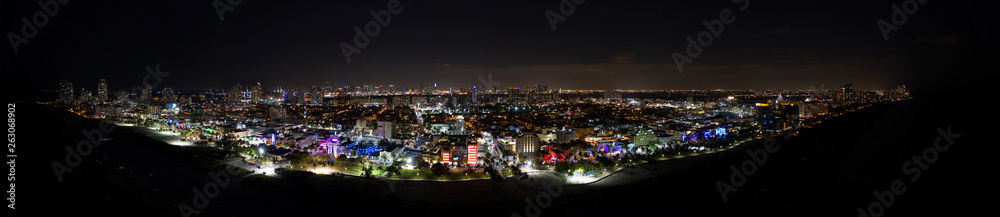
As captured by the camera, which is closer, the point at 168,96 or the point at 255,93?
the point at 168,96

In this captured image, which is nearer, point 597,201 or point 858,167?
point 597,201

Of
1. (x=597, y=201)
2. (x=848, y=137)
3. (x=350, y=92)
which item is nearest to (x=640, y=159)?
(x=597, y=201)

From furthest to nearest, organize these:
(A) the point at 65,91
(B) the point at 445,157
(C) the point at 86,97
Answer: (C) the point at 86,97 → (A) the point at 65,91 → (B) the point at 445,157

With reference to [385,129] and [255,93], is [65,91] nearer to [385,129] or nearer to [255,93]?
[255,93]

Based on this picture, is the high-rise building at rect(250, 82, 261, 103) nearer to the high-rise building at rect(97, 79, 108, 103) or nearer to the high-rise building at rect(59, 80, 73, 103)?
the high-rise building at rect(97, 79, 108, 103)

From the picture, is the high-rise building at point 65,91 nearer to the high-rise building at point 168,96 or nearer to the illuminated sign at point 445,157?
the high-rise building at point 168,96

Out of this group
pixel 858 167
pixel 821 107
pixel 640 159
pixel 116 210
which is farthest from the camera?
pixel 821 107

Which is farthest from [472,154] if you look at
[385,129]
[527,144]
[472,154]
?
[385,129]

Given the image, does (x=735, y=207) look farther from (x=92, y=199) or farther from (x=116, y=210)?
(x=92, y=199)

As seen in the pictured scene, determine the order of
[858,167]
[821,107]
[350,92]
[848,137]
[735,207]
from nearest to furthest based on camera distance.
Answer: [735,207] → [858,167] → [848,137] → [821,107] → [350,92]
